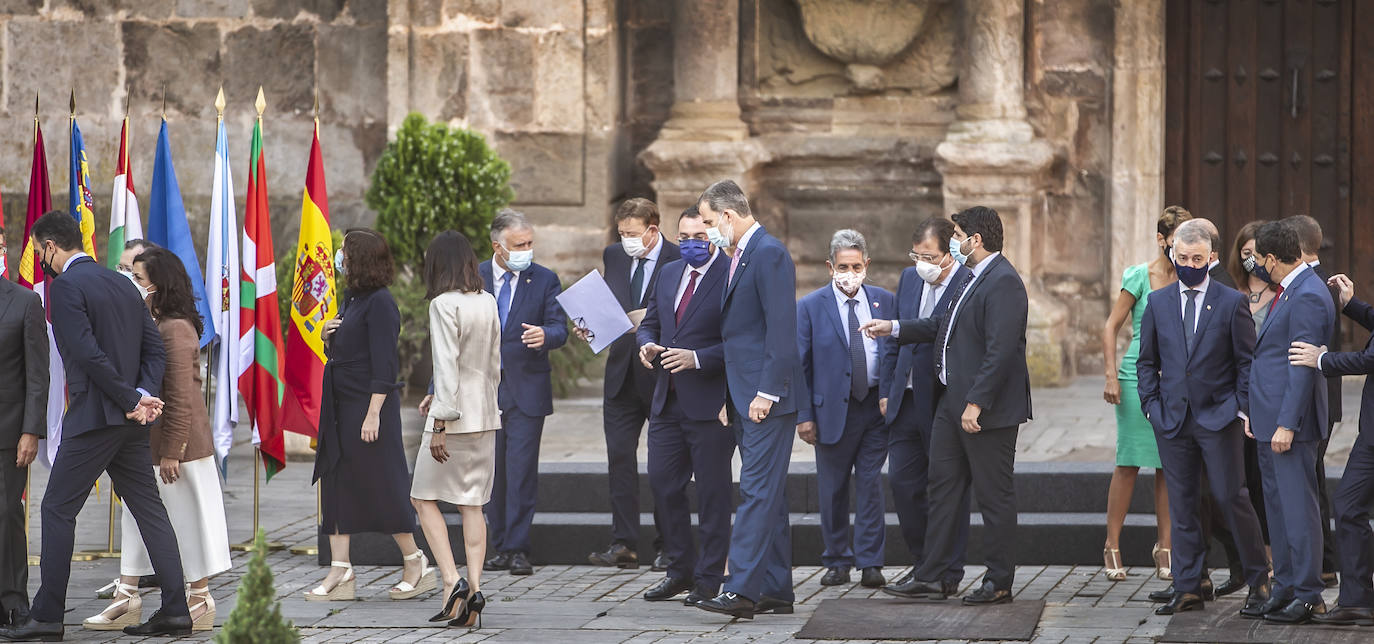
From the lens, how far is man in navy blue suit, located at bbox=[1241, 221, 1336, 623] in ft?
23.6

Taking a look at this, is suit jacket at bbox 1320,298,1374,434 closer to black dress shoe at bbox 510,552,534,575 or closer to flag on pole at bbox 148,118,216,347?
black dress shoe at bbox 510,552,534,575

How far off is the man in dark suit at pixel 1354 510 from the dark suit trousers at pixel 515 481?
3336 mm

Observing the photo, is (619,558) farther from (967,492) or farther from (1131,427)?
(1131,427)

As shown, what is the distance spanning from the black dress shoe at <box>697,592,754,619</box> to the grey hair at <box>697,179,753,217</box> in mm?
1516

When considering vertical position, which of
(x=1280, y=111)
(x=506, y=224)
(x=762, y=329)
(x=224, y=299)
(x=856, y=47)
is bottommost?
(x=762, y=329)

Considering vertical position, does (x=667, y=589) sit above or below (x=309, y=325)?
below

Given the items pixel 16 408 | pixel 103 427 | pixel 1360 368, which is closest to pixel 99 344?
pixel 103 427

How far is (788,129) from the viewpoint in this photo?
47.8 feet

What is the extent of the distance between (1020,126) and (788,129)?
1.76 meters

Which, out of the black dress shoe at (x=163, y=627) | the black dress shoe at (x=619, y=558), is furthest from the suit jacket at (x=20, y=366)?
the black dress shoe at (x=619, y=558)

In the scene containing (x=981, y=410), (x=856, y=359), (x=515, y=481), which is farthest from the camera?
(x=515, y=481)

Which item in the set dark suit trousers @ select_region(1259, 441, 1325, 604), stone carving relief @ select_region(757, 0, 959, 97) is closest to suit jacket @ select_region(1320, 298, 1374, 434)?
dark suit trousers @ select_region(1259, 441, 1325, 604)

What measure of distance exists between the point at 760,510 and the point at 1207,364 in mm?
1810

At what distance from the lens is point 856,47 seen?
14227 millimetres
